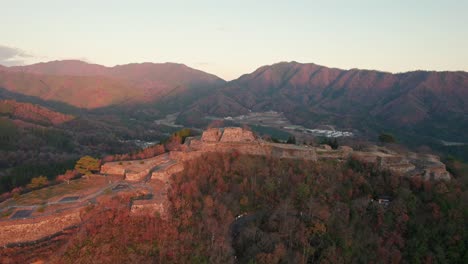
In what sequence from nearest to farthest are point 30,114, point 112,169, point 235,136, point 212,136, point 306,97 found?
point 112,169 < point 235,136 < point 212,136 < point 30,114 < point 306,97

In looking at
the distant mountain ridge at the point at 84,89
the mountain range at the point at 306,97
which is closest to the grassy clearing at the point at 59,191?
the mountain range at the point at 306,97

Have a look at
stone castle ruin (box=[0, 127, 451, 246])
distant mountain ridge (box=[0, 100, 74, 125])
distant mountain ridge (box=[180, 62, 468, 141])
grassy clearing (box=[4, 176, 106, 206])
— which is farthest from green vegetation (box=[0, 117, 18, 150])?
distant mountain ridge (box=[180, 62, 468, 141])

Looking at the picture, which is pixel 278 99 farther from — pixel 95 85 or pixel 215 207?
pixel 215 207

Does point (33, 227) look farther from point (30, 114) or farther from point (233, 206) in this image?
point (30, 114)

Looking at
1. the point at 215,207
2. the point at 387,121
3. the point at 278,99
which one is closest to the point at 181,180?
the point at 215,207

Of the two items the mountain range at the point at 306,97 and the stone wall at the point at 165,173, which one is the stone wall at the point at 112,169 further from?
the mountain range at the point at 306,97

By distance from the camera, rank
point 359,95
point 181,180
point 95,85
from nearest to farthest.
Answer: point 181,180 < point 359,95 < point 95,85

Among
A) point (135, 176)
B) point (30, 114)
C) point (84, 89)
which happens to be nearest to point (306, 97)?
point (30, 114)

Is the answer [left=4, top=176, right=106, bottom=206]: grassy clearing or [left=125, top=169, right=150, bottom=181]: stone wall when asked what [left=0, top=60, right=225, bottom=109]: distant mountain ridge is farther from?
[left=125, top=169, right=150, bottom=181]: stone wall
